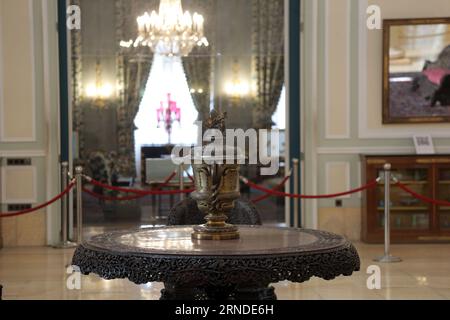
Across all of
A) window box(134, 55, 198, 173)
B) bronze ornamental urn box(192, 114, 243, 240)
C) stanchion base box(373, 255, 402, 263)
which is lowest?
stanchion base box(373, 255, 402, 263)

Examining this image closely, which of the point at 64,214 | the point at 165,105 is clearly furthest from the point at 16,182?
the point at 165,105

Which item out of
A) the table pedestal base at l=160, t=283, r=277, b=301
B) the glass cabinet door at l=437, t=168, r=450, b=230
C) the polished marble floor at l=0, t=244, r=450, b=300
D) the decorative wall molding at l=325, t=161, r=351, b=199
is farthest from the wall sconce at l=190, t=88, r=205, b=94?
the table pedestal base at l=160, t=283, r=277, b=301

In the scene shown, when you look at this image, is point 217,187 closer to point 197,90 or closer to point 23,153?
point 23,153

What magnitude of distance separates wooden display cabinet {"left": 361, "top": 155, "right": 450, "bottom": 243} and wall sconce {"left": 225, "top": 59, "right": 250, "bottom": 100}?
318 centimetres

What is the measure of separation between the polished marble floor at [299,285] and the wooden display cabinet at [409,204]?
32.2 inches

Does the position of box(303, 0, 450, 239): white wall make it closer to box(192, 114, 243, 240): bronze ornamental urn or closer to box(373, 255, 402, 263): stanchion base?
box(373, 255, 402, 263): stanchion base

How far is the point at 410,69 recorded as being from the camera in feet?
32.9

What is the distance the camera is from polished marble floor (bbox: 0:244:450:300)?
6.58 meters

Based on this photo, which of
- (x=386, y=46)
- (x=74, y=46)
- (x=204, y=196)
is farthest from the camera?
(x=74, y=46)

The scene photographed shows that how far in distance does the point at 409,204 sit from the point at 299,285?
10.3ft

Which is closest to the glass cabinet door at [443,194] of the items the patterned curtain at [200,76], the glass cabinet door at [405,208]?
the glass cabinet door at [405,208]
